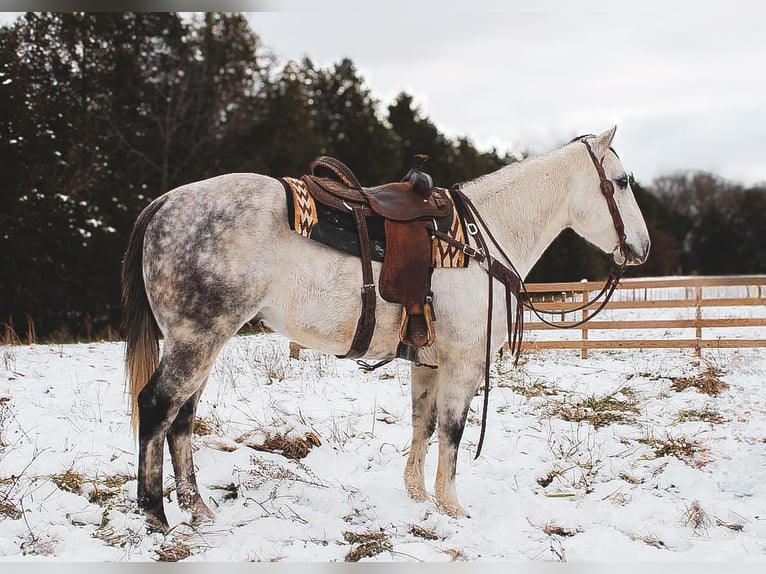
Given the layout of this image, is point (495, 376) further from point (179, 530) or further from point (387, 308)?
point (179, 530)

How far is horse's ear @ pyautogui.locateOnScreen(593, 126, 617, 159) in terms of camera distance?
502cm

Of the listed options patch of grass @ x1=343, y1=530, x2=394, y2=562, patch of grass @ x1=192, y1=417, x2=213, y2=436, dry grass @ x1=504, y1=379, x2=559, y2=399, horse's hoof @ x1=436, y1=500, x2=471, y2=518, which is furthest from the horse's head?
patch of grass @ x1=192, y1=417, x2=213, y2=436

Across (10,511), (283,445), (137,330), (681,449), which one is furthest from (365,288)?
(681,449)

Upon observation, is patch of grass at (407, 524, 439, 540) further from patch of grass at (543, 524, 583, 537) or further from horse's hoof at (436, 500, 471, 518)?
patch of grass at (543, 524, 583, 537)

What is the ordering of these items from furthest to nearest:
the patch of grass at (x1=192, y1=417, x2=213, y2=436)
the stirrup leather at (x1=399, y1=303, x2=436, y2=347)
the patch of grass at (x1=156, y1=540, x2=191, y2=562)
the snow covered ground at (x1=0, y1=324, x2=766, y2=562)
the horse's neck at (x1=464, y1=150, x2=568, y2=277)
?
the patch of grass at (x1=192, y1=417, x2=213, y2=436), the horse's neck at (x1=464, y1=150, x2=568, y2=277), the stirrup leather at (x1=399, y1=303, x2=436, y2=347), the snow covered ground at (x1=0, y1=324, x2=766, y2=562), the patch of grass at (x1=156, y1=540, x2=191, y2=562)

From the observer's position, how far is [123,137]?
61.7ft

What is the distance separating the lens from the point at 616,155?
512 cm

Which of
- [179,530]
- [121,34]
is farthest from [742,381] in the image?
[121,34]

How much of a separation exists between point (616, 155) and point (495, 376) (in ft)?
13.2

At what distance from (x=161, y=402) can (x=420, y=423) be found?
194cm

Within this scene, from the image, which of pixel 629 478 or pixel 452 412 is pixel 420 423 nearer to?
pixel 452 412

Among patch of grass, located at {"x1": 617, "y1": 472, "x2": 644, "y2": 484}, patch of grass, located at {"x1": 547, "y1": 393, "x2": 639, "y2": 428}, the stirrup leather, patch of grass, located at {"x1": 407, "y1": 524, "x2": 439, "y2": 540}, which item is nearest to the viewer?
patch of grass, located at {"x1": 407, "y1": 524, "x2": 439, "y2": 540}

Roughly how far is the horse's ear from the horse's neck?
239 mm

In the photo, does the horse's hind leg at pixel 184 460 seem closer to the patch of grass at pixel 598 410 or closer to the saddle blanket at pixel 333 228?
the saddle blanket at pixel 333 228
